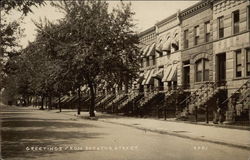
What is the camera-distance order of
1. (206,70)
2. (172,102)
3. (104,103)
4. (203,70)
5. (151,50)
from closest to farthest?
1. (206,70)
2. (203,70)
3. (172,102)
4. (151,50)
5. (104,103)

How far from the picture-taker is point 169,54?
34.2 m

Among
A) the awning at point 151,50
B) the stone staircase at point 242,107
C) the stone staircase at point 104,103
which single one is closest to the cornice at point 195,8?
the awning at point 151,50

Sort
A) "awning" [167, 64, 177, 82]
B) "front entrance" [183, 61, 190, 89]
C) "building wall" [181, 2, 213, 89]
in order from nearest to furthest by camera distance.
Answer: "building wall" [181, 2, 213, 89] → "front entrance" [183, 61, 190, 89] → "awning" [167, 64, 177, 82]

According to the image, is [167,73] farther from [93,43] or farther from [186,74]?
[93,43]

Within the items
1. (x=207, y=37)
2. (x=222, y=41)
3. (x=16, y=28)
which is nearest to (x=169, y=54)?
(x=207, y=37)

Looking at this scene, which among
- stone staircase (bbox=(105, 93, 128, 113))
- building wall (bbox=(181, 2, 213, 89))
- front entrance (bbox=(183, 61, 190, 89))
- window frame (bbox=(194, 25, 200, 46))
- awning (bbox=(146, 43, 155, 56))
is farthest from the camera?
stone staircase (bbox=(105, 93, 128, 113))

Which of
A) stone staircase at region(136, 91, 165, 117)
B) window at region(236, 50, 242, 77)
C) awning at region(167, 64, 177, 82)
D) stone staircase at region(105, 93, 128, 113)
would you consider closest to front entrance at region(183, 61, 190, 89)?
awning at region(167, 64, 177, 82)

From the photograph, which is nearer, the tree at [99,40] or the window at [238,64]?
the window at [238,64]

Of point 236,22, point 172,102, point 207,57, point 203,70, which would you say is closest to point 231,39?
point 236,22

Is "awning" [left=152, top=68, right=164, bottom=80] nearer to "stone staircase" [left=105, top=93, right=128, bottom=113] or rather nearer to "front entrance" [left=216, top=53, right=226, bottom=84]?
"stone staircase" [left=105, top=93, right=128, bottom=113]

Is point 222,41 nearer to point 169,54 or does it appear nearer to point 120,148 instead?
point 169,54

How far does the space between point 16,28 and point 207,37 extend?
14386 mm

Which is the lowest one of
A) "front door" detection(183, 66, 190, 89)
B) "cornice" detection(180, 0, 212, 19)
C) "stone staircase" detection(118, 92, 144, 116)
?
"stone staircase" detection(118, 92, 144, 116)

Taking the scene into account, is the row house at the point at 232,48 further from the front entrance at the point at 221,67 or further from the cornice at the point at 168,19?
the cornice at the point at 168,19
